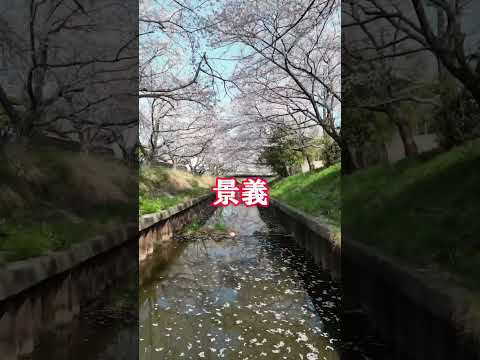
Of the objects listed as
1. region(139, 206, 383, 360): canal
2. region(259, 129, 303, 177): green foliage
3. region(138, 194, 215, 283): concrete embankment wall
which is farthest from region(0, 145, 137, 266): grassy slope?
region(259, 129, 303, 177): green foliage

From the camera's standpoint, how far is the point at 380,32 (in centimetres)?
513

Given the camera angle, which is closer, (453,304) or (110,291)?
(453,304)

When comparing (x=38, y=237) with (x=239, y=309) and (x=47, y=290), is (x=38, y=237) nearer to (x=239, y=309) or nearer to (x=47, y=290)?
(x=47, y=290)

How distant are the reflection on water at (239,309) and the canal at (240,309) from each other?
0.01 metres

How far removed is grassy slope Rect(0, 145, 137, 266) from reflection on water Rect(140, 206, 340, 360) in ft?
4.98

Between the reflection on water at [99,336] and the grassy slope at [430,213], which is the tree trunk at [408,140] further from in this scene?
the reflection on water at [99,336]

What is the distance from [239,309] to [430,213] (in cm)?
281

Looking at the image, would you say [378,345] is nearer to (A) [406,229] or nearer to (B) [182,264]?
(A) [406,229]

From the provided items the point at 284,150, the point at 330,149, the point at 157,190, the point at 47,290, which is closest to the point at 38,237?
the point at 47,290

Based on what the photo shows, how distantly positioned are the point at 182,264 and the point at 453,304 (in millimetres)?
6012

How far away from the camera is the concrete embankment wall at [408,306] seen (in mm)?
2243

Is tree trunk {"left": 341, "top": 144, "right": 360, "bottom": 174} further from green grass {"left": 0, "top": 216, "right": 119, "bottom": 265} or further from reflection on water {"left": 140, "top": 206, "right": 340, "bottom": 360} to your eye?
green grass {"left": 0, "top": 216, "right": 119, "bottom": 265}

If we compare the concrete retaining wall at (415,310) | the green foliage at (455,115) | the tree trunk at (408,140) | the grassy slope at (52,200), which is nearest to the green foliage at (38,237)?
the grassy slope at (52,200)

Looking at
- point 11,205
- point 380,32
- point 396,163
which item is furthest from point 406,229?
point 11,205
